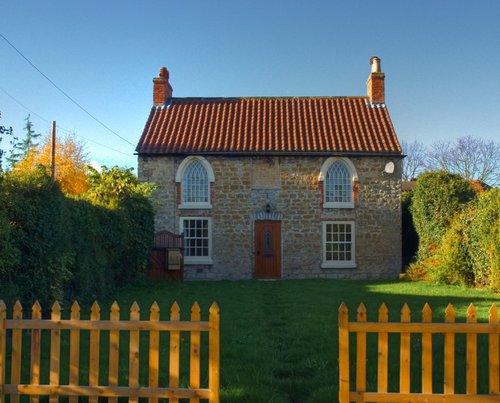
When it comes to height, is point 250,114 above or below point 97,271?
above

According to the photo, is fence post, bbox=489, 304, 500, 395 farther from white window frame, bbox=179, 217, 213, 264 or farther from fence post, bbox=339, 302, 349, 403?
white window frame, bbox=179, 217, 213, 264

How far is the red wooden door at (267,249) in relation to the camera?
22.2m

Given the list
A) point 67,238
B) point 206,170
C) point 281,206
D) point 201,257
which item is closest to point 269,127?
point 206,170

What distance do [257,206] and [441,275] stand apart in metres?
7.89

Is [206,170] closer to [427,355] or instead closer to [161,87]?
[161,87]

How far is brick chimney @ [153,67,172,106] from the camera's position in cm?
2452

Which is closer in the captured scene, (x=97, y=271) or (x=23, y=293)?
(x=23, y=293)

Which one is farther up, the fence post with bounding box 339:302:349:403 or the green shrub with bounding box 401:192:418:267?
the green shrub with bounding box 401:192:418:267

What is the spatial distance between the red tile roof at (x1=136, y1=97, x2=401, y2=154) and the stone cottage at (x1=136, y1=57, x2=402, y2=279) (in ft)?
0.33

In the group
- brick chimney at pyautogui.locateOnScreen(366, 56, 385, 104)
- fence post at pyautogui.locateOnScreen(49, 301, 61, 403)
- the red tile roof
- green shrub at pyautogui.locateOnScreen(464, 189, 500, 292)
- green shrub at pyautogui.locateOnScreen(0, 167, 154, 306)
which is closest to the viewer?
fence post at pyautogui.locateOnScreen(49, 301, 61, 403)

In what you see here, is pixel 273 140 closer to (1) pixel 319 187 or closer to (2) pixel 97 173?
(1) pixel 319 187

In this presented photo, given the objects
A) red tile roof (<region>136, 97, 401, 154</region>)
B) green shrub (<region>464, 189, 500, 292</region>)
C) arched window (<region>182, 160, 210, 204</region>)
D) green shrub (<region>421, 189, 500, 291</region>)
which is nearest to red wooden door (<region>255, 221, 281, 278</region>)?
arched window (<region>182, 160, 210, 204</region>)

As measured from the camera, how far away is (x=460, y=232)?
59.3ft

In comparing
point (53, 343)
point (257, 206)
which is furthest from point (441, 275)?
point (53, 343)
